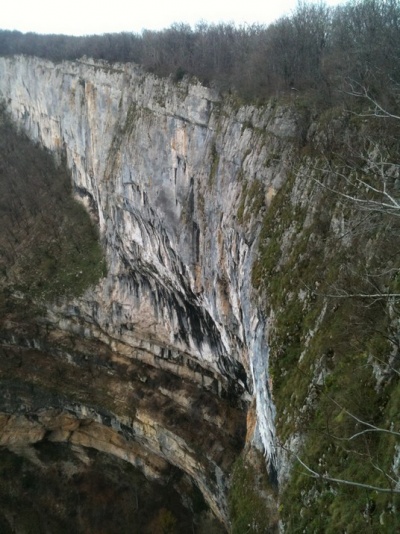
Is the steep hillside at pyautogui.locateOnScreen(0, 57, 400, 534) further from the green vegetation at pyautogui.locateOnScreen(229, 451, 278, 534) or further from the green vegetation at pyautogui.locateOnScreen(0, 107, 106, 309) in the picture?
the green vegetation at pyautogui.locateOnScreen(0, 107, 106, 309)

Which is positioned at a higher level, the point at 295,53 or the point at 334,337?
the point at 295,53

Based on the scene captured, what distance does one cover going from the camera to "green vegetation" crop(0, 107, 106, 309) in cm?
3484

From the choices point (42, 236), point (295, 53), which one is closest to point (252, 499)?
point (295, 53)

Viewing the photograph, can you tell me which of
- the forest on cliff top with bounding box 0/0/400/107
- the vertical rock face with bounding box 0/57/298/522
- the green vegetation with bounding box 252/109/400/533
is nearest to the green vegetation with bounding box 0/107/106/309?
the vertical rock face with bounding box 0/57/298/522

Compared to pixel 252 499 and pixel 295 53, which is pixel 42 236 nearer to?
pixel 295 53

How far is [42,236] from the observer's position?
38719mm

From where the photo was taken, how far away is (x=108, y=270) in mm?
33312

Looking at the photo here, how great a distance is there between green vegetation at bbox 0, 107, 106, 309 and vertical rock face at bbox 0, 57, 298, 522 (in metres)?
1.68

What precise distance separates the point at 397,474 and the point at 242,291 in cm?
1055

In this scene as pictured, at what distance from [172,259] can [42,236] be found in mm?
17948

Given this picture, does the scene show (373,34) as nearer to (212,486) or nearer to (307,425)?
(307,425)

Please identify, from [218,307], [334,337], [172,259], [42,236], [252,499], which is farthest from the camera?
[42,236]

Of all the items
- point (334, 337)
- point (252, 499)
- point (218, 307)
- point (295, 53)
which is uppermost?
point (295, 53)

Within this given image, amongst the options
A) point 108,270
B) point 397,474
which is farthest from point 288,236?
point 108,270
